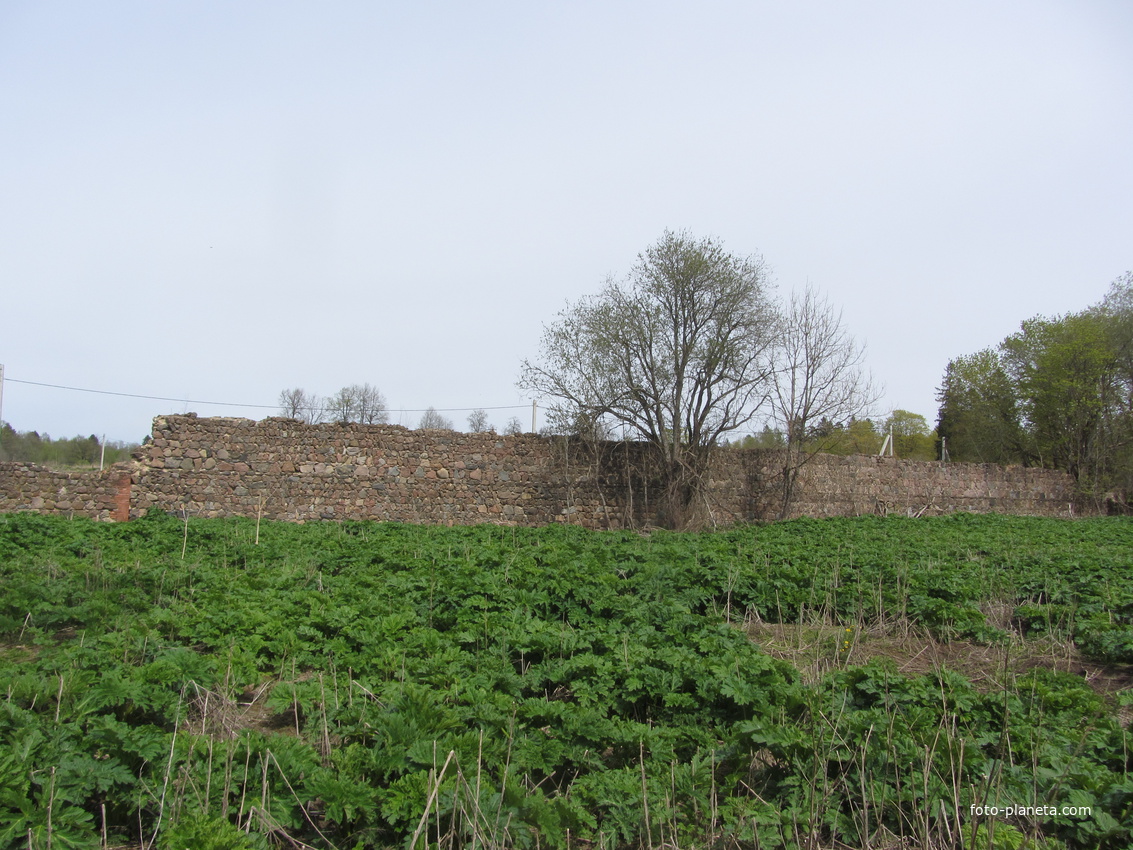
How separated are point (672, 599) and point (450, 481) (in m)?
11.5

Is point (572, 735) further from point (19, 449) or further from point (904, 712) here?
point (19, 449)

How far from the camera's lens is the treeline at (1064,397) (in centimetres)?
3145

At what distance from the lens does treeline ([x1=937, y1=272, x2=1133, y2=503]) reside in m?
31.5

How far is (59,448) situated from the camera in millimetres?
47312

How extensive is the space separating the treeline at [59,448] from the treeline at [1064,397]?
47.7m

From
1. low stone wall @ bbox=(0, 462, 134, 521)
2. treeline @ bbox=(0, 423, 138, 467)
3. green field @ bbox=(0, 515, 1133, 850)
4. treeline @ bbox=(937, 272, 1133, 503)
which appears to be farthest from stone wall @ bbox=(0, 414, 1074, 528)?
treeline @ bbox=(0, 423, 138, 467)

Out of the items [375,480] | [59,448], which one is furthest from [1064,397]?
[59,448]

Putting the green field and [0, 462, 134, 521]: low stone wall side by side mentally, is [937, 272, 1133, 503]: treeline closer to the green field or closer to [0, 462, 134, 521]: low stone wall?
the green field

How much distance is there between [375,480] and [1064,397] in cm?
3044

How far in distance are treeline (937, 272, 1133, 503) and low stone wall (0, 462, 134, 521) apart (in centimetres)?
3497

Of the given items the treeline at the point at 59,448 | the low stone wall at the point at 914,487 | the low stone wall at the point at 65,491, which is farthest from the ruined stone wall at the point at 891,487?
the treeline at the point at 59,448

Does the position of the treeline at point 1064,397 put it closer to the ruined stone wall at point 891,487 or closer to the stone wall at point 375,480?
the ruined stone wall at point 891,487

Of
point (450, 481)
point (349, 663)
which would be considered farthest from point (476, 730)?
point (450, 481)

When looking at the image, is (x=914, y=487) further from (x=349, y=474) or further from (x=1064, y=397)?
(x=349, y=474)
